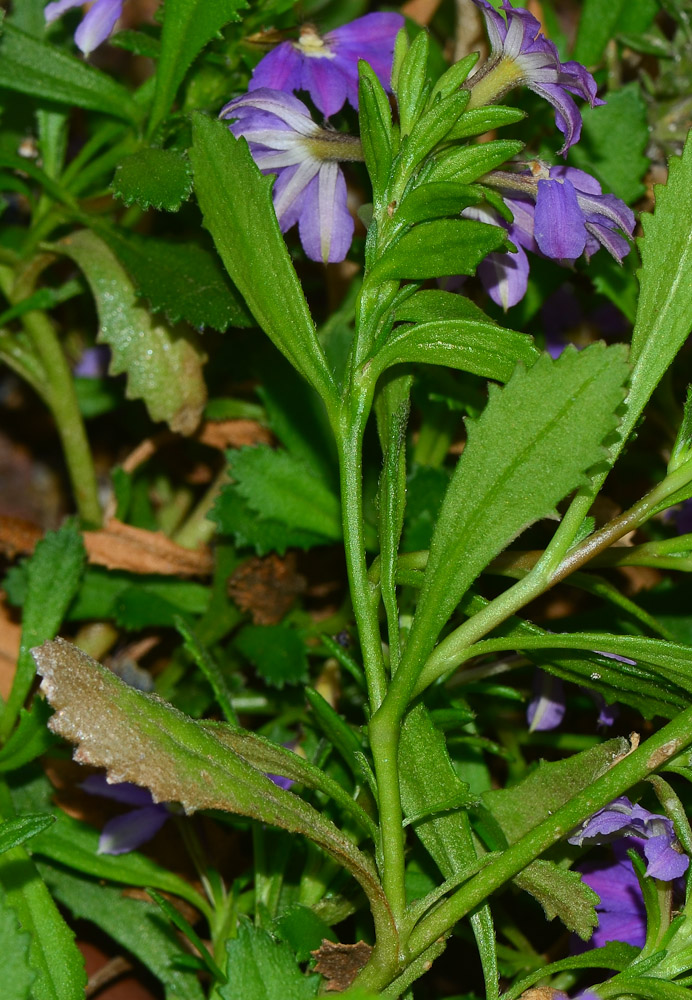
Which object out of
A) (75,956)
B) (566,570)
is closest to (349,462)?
(566,570)

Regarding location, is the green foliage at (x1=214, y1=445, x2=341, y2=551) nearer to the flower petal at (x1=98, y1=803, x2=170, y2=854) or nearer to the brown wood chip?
the brown wood chip

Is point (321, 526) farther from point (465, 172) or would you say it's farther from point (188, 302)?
point (465, 172)

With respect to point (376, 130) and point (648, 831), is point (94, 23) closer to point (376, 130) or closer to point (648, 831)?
point (376, 130)

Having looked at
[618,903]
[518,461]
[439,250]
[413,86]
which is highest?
[413,86]

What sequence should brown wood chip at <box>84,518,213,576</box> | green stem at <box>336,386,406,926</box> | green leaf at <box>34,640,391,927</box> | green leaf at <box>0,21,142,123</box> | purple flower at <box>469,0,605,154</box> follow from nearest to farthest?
1. green leaf at <box>34,640,391,927</box>
2. green stem at <box>336,386,406,926</box>
3. purple flower at <box>469,0,605,154</box>
4. green leaf at <box>0,21,142,123</box>
5. brown wood chip at <box>84,518,213,576</box>

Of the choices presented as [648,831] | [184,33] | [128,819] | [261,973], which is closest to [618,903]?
[648,831]

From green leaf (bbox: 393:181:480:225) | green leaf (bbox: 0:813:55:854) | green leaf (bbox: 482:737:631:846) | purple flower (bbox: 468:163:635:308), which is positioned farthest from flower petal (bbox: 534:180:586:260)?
green leaf (bbox: 0:813:55:854)

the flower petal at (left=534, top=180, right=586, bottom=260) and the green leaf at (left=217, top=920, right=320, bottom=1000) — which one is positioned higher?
the flower petal at (left=534, top=180, right=586, bottom=260)
